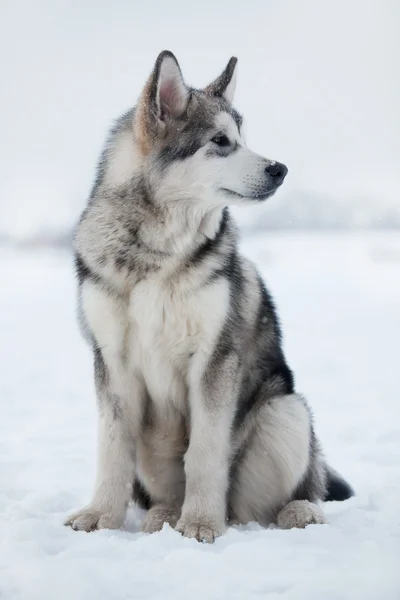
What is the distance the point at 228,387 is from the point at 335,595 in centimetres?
133

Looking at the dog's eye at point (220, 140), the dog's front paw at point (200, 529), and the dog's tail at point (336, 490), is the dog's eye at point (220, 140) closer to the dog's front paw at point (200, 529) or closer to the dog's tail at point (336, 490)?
the dog's front paw at point (200, 529)

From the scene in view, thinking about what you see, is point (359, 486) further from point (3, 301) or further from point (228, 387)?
point (3, 301)

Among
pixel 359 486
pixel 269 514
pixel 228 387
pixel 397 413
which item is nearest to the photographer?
pixel 228 387

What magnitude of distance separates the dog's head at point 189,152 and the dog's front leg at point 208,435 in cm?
97

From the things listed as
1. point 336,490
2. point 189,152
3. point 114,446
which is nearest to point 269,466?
point 336,490

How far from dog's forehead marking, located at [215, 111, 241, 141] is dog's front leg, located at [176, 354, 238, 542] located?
131 cm

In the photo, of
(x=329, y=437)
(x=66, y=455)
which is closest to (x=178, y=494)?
(x=66, y=455)

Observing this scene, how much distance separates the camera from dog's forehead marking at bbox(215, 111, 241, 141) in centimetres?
399

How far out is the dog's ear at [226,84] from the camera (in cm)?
425

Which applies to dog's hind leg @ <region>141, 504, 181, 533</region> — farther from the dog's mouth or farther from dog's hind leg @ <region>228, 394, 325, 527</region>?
the dog's mouth

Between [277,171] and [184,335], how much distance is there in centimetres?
112

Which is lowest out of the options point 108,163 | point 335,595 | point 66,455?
point 66,455

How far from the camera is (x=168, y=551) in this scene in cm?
318

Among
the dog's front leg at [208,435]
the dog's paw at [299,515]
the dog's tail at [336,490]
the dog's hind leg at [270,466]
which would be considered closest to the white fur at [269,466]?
the dog's hind leg at [270,466]
